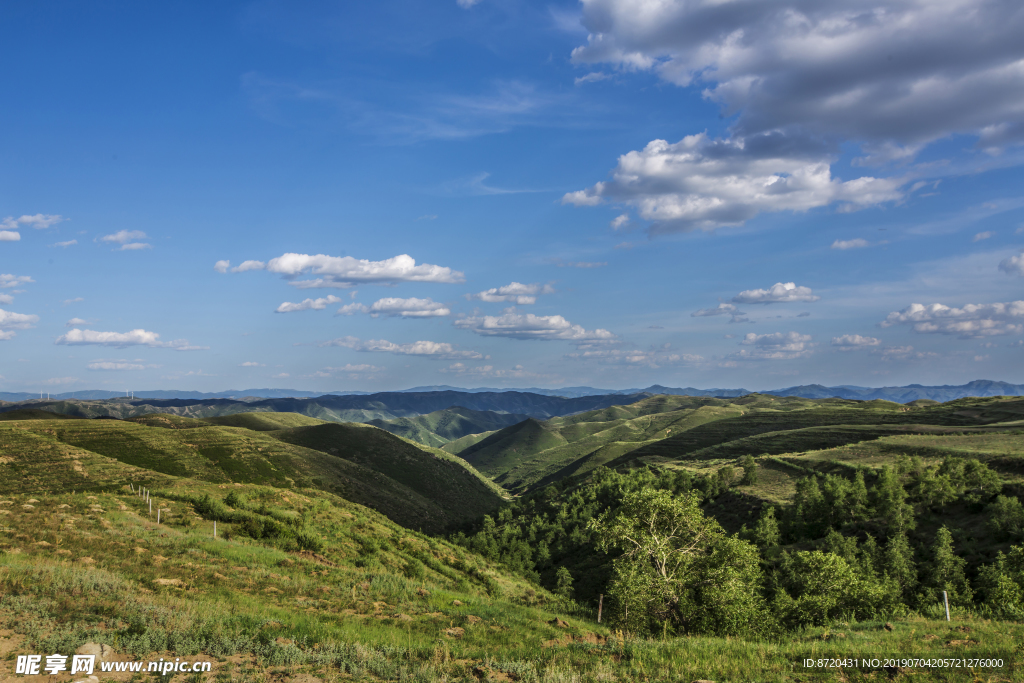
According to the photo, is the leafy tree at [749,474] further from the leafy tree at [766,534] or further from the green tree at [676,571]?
the green tree at [676,571]

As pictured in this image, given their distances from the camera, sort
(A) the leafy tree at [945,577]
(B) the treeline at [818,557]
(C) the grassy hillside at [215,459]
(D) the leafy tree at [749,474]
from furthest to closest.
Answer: (C) the grassy hillside at [215,459], (D) the leafy tree at [749,474], (A) the leafy tree at [945,577], (B) the treeline at [818,557]

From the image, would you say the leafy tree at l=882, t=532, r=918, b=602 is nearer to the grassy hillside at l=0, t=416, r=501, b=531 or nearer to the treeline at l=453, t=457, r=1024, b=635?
the treeline at l=453, t=457, r=1024, b=635

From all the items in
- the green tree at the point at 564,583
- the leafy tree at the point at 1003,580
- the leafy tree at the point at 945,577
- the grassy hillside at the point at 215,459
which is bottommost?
the green tree at the point at 564,583

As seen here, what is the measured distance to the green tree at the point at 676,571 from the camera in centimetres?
3469

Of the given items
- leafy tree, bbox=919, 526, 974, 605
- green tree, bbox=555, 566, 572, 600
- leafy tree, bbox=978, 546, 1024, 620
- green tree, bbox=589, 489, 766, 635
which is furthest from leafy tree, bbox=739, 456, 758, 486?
green tree, bbox=589, 489, 766, 635

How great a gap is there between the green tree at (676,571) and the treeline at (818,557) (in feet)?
0.29

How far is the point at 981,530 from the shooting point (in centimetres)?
5341

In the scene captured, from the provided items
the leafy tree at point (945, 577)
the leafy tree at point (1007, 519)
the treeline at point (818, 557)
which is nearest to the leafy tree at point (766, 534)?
the treeline at point (818, 557)

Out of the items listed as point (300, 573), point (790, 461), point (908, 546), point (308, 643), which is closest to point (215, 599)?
point (308, 643)

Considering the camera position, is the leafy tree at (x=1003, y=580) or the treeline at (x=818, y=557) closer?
the leafy tree at (x=1003, y=580)

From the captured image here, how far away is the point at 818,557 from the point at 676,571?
15430 mm

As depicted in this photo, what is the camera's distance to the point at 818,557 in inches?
1693

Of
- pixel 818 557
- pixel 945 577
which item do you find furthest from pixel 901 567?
pixel 818 557

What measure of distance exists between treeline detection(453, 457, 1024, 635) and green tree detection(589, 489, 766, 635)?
0.29 feet
